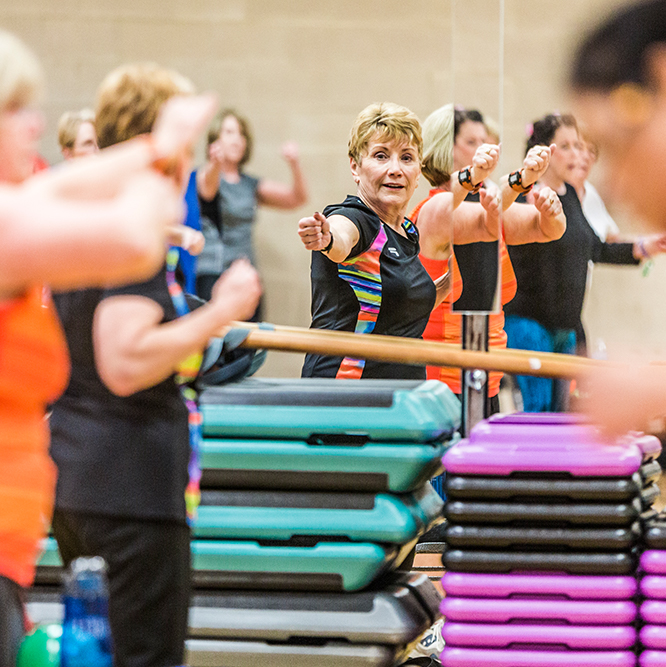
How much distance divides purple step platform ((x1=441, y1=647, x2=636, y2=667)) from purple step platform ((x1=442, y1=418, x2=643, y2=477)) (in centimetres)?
34

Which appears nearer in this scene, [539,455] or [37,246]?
[37,246]

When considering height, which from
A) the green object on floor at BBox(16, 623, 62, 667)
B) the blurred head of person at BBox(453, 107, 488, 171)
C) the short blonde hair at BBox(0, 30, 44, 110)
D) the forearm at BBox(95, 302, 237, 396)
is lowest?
the green object on floor at BBox(16, 623, 62, 667)

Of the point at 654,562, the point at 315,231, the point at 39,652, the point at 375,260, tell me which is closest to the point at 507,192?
the point at 375,260

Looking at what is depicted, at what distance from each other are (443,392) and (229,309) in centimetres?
86

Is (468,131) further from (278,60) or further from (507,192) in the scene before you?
(278,60)

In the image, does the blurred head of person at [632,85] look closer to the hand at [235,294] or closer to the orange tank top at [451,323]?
the hand at [235,294]

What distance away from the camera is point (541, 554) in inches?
85.7

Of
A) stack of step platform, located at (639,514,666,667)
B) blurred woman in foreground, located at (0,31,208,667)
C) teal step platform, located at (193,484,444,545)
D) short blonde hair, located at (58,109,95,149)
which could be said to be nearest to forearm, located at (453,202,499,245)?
teal step platform, located at (193,484,444,545)

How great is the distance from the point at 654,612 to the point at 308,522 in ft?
2.19

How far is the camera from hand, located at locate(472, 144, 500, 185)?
96.3 inches

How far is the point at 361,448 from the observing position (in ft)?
7.10

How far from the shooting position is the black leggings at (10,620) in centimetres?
128

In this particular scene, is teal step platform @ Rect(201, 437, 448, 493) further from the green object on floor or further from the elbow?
the green object on floor

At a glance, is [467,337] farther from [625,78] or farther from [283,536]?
[625,78]
